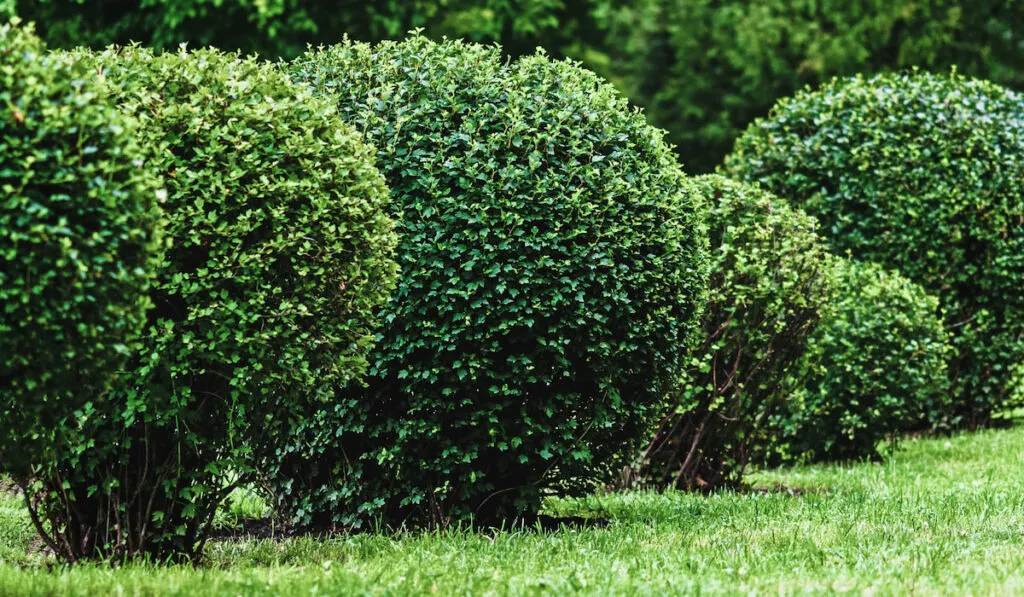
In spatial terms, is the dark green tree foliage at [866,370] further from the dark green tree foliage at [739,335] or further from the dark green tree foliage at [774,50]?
the dark green tree foliage at [774,50]

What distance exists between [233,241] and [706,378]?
4.53 m

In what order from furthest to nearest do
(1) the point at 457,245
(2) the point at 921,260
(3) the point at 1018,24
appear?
(3) the point at 1018,24 < (2) the point at 921,260 < (1) the point at 457,245

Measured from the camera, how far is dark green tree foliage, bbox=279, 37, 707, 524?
20.5 feet

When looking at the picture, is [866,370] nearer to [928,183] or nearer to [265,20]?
[928,183]

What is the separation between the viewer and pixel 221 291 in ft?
17.1

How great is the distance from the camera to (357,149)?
571cm

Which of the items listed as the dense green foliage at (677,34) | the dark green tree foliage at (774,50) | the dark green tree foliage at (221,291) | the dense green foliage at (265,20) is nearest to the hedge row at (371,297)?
the dark green tree foliage at (221,291)

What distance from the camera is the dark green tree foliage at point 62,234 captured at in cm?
414

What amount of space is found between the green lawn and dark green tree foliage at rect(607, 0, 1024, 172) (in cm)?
1460

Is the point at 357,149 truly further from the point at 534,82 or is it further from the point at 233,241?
the point at 534,82

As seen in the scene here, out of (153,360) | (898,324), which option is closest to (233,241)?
(153,360)

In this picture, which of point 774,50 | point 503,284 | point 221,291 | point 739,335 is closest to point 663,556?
point 503,284

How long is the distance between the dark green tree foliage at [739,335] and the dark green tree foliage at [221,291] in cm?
353

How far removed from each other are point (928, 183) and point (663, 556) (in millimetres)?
7365
